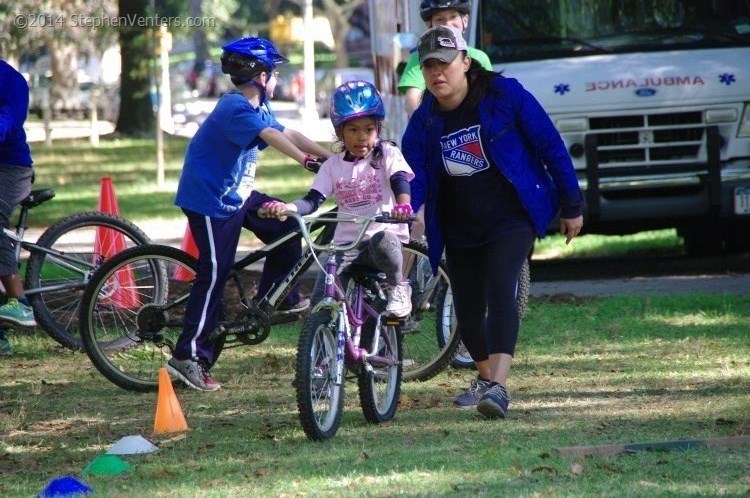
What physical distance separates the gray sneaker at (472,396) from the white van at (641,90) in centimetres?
468

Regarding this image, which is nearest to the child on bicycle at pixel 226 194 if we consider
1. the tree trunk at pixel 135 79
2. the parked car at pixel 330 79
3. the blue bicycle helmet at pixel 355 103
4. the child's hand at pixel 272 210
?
the blue bicycle helmet at pixel 355 103

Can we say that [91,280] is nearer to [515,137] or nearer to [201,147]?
[201,147]

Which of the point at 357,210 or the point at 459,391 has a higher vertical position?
the point at 357,210

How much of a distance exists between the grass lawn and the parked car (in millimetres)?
33846

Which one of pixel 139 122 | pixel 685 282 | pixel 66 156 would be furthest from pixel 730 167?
pixel 139 122

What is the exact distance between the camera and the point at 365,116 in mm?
7078

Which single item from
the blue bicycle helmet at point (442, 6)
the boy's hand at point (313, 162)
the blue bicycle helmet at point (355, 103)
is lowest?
the boy's hand at point (313, 162)

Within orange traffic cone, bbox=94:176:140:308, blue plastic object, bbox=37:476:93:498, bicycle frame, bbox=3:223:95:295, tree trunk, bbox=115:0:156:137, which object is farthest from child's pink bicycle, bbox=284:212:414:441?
tree trunk, bbox=115:0:156:137

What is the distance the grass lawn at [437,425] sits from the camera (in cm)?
585

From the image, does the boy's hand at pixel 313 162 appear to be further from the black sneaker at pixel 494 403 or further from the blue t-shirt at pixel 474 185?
the black sneaker at pixel 494 403

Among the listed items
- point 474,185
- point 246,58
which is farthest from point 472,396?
point 246,58

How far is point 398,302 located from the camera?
7195 millimetres

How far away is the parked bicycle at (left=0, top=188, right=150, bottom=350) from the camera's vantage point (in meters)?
9.48

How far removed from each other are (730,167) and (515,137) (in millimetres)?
5625
